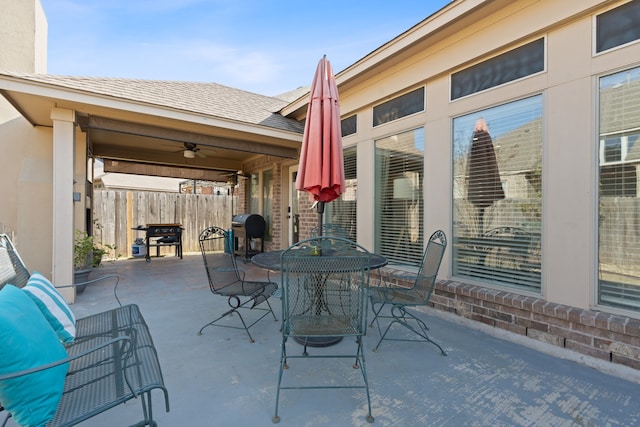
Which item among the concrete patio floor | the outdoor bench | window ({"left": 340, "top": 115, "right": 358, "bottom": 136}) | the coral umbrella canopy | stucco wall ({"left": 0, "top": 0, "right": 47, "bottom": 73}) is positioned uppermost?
stucco wall ({"left": 0, "top": 0, "right": 47, "bottom": 73})

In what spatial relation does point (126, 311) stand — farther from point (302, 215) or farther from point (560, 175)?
point (302, 215)

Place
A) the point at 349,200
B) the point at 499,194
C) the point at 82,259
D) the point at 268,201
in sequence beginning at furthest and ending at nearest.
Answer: the point at 268,201 < the point at 349,200 < the point at 82,259 < the point at 499,194

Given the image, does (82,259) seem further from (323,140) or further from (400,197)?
(400,197)

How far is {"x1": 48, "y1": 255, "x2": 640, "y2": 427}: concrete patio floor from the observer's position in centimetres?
183

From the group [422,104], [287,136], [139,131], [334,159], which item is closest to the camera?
[334,159]

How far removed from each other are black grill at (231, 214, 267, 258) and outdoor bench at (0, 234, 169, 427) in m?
5.08

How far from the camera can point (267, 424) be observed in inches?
69.8

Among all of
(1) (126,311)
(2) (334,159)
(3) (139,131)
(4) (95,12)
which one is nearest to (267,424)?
(1) (126,311)

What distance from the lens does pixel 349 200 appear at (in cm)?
519

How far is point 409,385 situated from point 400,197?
8.65 ft

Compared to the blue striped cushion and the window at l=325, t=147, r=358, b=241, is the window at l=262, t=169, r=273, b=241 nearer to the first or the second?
the window at l=325, t=147, r=358, b=241

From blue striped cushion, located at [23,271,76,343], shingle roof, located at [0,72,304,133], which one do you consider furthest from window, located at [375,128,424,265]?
blue striped cushion, located at [23,271,76,343]

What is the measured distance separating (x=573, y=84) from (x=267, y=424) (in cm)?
356

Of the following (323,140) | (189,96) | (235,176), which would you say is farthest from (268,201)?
(323,140)
